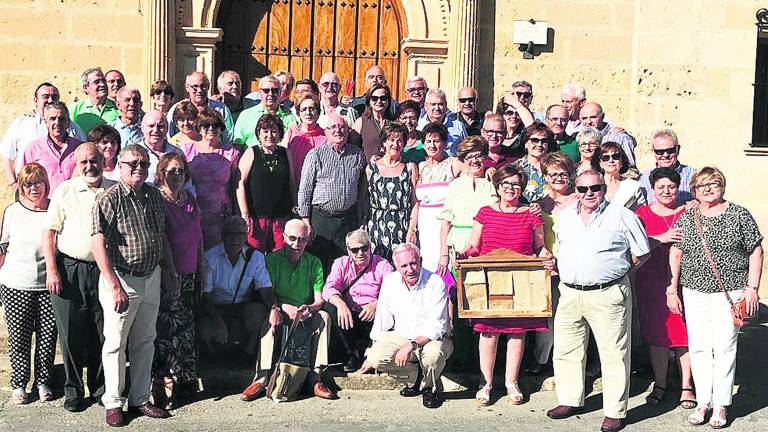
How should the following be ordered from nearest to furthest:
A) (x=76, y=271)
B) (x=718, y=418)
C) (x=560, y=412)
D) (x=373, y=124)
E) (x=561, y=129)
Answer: (x=76, y=271), (x=718, y=418), (x=560, y=412), (x=561, y=129), (x=373, y=124)

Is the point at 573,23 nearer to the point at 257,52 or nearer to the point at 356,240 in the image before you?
the point at 257,52

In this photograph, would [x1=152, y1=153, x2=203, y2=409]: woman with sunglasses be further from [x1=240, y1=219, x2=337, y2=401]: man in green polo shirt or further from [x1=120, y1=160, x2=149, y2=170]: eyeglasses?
[x1=240, y1=219, x2=337, y2=401]: man in green polo shirt

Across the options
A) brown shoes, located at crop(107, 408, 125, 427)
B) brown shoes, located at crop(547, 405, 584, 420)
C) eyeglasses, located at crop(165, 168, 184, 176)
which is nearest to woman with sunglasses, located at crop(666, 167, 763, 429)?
brown shoes, located at crop(547, 405, 584, 420)

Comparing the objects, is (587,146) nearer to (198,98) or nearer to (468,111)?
(468,111)

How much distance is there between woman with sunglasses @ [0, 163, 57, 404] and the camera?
19.8 ft

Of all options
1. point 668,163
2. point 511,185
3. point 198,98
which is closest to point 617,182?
point 668,163

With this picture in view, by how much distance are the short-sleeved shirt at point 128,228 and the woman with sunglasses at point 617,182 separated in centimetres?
290

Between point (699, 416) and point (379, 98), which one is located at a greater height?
point (379, 98)

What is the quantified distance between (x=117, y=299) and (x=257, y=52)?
13.6 feet

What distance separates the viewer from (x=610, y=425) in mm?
6059

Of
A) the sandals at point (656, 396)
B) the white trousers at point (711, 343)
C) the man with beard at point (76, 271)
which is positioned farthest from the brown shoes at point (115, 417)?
the white trousers at point (711, 343)

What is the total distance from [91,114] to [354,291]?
2331 millimetres

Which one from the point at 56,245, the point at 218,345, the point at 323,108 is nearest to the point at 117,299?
the point at 56,245

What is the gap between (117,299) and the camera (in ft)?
18.6
